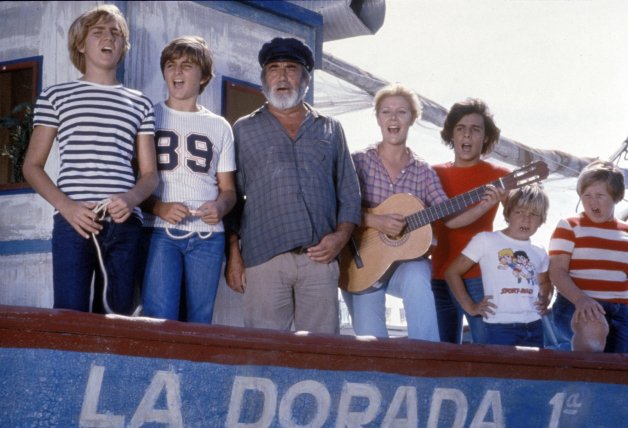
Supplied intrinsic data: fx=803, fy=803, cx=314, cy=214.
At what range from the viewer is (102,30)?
3473mm

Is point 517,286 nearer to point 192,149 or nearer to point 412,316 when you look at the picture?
point 412,316

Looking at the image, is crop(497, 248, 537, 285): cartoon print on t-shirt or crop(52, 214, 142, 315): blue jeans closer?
crop(52, 214, 142, 315): blue jeans

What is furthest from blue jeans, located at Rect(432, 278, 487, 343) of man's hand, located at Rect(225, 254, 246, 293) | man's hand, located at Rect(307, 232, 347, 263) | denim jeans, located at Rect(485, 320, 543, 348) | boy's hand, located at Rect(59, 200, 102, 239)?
boy's hand, located at Rect(59, 200, 102, 239)

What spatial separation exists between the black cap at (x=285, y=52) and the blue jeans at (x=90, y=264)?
1.04 m

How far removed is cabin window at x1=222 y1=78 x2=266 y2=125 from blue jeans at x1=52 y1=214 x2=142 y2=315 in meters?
2.29

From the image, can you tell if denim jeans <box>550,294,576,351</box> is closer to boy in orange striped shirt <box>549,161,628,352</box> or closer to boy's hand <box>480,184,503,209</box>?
boy in orange striped shirt <box>549,161,628,352</box>

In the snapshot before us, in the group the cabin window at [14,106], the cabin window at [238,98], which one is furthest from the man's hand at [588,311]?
the cabin window at [14,106]

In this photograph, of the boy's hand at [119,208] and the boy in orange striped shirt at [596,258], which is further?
the boy in orange striped shirt at [596,258]

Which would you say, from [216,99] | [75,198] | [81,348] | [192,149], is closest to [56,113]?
[75,198]

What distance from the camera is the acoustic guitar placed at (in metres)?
4.09

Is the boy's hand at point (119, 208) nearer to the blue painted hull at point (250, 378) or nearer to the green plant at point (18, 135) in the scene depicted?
the blue painted hull at point (250, 378)

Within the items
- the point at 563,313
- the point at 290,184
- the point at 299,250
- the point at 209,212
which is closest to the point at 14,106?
the point at 209,212

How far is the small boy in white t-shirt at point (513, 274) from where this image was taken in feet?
13.4

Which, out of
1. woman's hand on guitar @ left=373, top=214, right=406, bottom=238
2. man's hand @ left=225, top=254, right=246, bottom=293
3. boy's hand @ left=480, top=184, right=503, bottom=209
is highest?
boy's hand @ left=480, top=184, right=503, bottom=209
